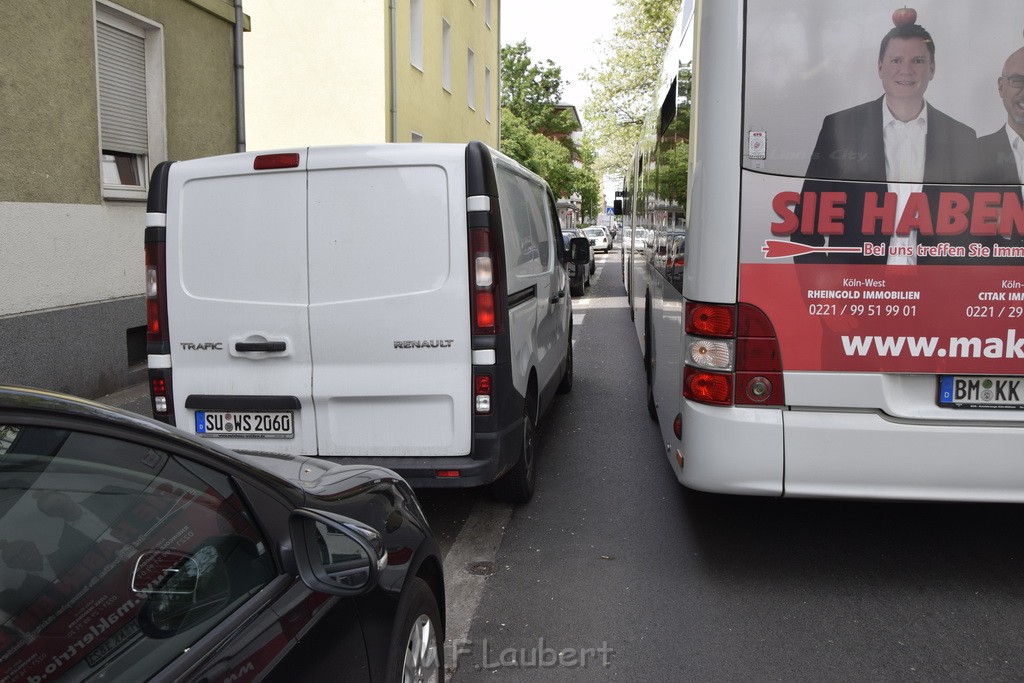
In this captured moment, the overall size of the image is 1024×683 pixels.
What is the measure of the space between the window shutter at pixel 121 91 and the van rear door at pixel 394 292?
6001 mm

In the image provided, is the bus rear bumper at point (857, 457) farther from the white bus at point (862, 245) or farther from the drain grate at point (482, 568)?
the drain grate at point (482, 568)

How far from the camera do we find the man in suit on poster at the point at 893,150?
3936 millimetres

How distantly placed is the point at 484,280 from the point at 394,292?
450 millimetres

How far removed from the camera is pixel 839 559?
475 cm

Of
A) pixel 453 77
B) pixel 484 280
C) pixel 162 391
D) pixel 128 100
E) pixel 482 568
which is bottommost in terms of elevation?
pixel 482 568

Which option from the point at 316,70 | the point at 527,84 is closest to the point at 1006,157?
the point at 316,70

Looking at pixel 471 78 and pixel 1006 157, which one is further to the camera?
pixel 471 78

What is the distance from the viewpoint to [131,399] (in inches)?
352

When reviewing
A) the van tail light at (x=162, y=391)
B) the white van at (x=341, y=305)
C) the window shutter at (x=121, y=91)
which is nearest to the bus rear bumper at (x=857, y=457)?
the white van at (x=341, y=305)

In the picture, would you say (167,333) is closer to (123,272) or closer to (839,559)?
(839,559)

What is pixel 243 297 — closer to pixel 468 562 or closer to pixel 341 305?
pixel 341 305

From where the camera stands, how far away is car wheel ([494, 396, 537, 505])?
18.0ft

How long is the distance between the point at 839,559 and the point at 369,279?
276 cm

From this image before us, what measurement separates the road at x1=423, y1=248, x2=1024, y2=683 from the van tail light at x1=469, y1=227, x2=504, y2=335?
3.98 feet
